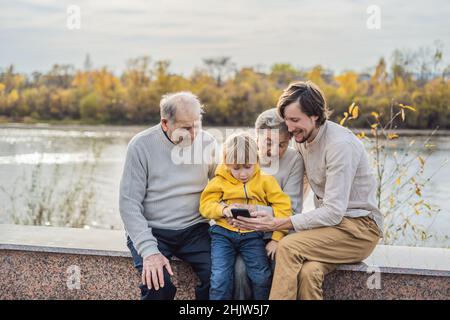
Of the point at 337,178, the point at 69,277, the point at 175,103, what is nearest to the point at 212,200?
the point at 175,103

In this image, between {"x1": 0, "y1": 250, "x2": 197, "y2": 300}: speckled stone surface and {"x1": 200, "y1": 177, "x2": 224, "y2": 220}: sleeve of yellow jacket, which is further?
{"x1": 0, "y1": 250, "x2": 197, "y2": 300}: speckled stone surface

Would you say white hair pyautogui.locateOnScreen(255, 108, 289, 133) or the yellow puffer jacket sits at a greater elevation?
white hair pyautogui.locateOnScreen(255, 108, 289, 133)

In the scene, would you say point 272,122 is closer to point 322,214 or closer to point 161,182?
point 322,214

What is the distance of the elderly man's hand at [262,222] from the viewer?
2984 millimetres

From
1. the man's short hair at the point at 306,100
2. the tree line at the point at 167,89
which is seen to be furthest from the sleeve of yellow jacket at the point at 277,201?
the tree line at the point at 167,89

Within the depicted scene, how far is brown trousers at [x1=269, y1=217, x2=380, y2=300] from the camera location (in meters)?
2.89

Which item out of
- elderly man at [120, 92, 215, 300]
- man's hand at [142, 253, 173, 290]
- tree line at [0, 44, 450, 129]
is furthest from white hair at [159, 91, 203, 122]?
tree line at [0, 44, 450, 129]

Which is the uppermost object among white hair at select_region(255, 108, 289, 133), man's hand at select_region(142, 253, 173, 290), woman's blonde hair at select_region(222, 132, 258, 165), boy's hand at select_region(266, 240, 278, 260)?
white hair at select_region(255, 108, 289, 133)

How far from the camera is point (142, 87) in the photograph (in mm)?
18625

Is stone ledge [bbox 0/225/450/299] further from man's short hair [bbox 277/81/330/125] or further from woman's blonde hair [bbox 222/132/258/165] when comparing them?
man's short hair [bbox 277/81/330/125]

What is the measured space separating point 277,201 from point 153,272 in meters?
0.68

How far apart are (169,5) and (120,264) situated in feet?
60.9
